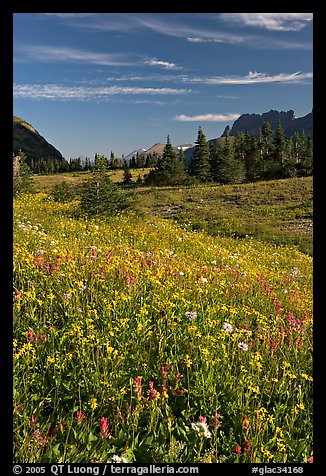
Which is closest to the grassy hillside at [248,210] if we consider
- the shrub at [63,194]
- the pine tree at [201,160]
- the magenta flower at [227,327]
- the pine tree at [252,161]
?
the shrub at [63,194]

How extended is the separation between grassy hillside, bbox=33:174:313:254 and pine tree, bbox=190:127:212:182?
16795 mm

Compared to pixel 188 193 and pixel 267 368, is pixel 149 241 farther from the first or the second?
pixel 188 193

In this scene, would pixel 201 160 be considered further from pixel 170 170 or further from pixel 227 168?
pixel 170 170

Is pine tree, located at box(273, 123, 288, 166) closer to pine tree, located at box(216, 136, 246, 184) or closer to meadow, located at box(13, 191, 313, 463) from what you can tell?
pine tree, located at box(216, 136, 246, 184)

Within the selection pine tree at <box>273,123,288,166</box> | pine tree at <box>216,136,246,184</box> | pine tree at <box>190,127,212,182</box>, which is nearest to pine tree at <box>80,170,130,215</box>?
pine tree at <box>216,136,246,184</box>

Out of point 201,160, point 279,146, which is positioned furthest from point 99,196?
point 279,146

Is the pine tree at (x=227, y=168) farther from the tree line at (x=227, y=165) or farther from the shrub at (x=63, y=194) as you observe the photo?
the shrub at (x=63, y=194)

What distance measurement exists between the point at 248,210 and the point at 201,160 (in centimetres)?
2937

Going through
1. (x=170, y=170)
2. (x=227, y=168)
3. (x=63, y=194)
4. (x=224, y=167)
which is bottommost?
(x=63, y=194)

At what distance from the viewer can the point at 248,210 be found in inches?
1073
